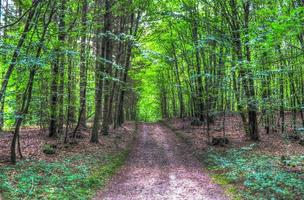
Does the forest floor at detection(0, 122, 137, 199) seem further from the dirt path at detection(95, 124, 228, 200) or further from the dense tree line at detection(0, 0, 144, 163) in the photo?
the dense tree line at detection(0, 0, 144, 163)

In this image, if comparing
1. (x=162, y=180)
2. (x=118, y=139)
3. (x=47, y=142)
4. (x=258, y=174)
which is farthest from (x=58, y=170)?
(x=118, y=139)

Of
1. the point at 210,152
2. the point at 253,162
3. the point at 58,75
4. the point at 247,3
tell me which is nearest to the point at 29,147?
the point at 58,75

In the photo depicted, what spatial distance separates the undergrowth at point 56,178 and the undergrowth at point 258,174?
4.84m

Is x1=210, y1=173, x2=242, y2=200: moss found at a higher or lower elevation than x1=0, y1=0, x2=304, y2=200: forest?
lower

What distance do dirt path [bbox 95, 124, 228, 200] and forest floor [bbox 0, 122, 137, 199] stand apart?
607 mm

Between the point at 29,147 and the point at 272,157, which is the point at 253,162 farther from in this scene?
the point at 29,147

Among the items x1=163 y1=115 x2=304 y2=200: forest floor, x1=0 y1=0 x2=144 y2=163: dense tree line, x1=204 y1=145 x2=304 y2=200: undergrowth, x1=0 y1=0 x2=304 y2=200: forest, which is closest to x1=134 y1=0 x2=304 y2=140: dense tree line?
x1=0 y1=0 x2=304 y2=200: forest

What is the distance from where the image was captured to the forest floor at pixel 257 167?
8251 mm

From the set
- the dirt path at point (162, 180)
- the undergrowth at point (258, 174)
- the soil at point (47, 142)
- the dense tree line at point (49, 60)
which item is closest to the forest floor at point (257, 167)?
the undergrowth at point (258, 174)

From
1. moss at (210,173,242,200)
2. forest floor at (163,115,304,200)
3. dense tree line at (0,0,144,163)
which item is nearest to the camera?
forest floor at (163,115,304,200)

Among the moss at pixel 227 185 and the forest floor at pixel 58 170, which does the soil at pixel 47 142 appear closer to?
the forest floor at pixel 58 170

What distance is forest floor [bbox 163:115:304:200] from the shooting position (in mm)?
8251

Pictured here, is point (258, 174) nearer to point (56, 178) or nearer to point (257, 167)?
point (257, 167)

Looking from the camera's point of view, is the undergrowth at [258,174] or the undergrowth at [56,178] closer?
the undergrowth at [56,178]
